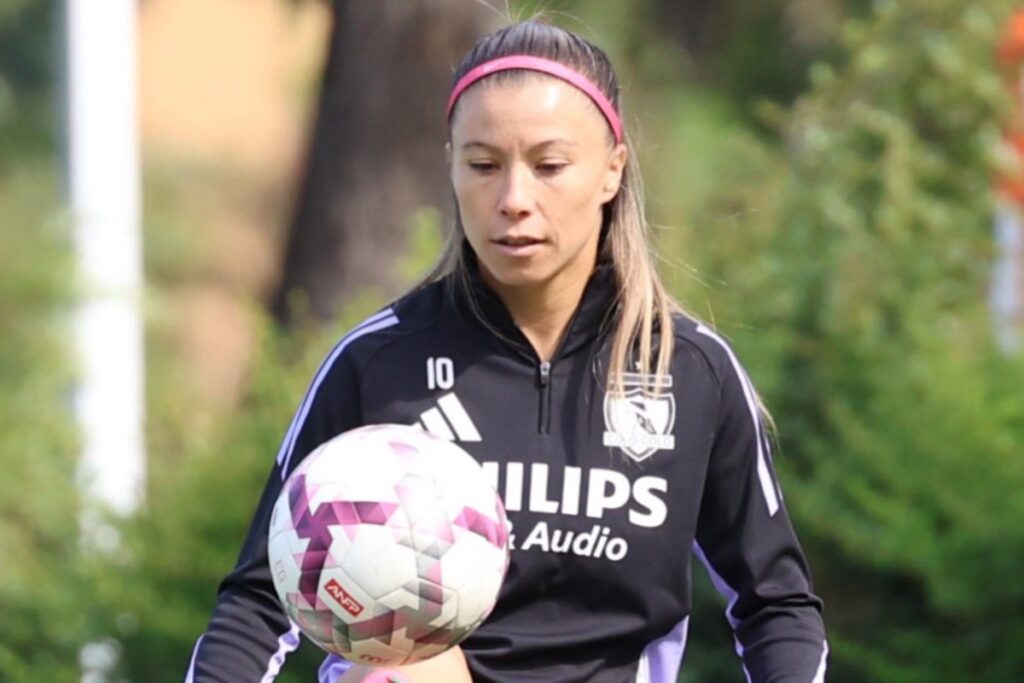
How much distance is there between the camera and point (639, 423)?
407 centimetres

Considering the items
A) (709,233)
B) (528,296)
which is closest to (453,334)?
(528,296)

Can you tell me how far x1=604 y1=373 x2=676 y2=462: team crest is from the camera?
13.3 feet

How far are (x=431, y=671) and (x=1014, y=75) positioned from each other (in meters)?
5.26

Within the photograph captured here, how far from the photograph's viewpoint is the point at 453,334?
4109mm

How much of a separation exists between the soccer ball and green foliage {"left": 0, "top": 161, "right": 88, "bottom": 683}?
3434 mm

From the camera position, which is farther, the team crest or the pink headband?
the team crest

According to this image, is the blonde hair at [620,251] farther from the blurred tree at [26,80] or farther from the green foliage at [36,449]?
the blurred tree at [26,80]

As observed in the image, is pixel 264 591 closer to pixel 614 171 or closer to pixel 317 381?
pixel 317 381

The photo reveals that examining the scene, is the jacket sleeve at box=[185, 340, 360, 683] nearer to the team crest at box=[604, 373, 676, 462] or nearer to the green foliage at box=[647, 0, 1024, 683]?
the team crest at box=[604, 373, 676, 462]

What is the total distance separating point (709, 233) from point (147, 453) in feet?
7.38

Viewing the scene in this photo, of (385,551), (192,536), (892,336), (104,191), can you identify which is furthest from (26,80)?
(385,551)

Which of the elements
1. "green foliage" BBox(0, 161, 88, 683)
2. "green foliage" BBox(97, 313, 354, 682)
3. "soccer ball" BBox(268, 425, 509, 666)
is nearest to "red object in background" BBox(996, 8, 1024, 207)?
"green foliage" BBox(97, 313, 354, 682)

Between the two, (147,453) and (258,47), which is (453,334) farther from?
(258,47)

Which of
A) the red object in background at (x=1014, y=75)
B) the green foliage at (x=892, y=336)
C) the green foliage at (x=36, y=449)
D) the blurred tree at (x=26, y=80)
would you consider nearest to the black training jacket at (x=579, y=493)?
the green foliage at (x=892, y=336)
